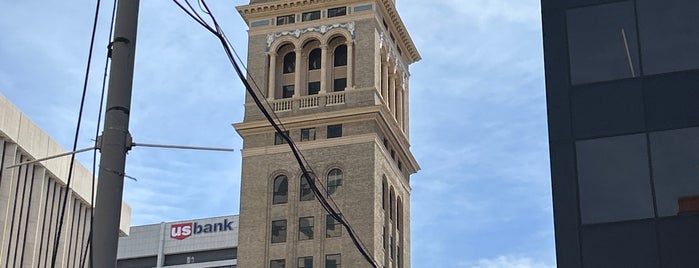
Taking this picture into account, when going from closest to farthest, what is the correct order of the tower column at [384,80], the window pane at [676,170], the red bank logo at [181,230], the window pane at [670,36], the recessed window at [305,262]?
the window pane at [676,170] < the window pane at [670,36] < the recessed window at [305,262] < the tower column at [384,80] < the red bank logo at [181,230]

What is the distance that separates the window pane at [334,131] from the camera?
8712 cm

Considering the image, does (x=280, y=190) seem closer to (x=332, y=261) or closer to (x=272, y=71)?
(x=332, y=261)

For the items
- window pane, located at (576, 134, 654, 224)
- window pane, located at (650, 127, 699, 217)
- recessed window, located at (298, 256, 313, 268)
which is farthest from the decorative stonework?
window pane, located at (650, 127, 699, 217)

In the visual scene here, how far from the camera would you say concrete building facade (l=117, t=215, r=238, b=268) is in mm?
154500

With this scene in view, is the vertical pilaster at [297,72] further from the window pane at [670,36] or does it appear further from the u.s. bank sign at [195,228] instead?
the u.s. bank sign at [195,228]

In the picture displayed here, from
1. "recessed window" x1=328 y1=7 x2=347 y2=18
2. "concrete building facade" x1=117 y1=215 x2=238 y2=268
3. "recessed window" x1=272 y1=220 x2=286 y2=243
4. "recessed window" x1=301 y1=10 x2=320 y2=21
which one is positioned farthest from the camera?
"concrete building facade" x1=117 y1=215 x2=238 y2=268

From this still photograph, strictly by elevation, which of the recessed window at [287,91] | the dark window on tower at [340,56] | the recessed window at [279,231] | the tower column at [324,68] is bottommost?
the recessed window at [279,231]

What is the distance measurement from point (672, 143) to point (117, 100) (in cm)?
2006

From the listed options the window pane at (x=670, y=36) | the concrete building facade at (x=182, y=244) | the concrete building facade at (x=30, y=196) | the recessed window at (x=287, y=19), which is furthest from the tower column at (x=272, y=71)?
the concrete building facade at (x=182, y=244)

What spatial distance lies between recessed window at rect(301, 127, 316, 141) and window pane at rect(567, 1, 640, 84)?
56.0m

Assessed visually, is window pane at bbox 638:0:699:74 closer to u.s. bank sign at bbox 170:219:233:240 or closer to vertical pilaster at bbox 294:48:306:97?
vertical pilaster at bbox 294:48:306:97

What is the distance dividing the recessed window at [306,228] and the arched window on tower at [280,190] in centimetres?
248

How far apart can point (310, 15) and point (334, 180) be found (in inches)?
597

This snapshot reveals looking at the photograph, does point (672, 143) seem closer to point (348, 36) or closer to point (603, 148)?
point (603, 148)
